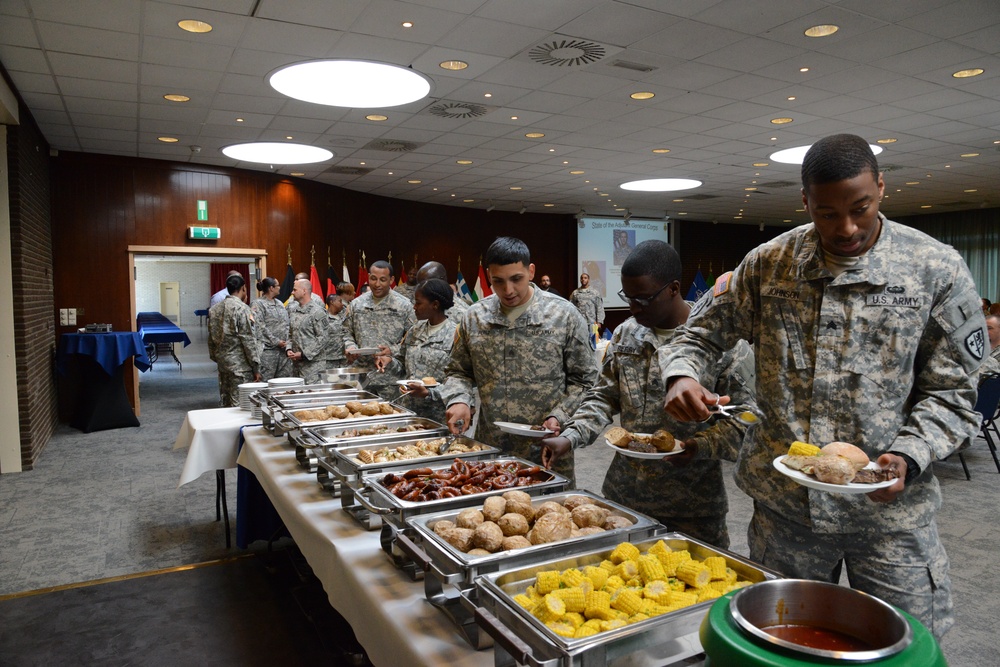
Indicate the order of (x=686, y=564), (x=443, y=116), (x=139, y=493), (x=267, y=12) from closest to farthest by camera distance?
1. (x=686, y=564)
2. (x=267, y=12)
3. (x=139, y=493)
4. (x=443, y=116)

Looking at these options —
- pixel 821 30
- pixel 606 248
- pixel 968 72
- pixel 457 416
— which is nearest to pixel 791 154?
pixel 968 72

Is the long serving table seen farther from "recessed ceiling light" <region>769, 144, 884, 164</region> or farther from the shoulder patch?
the shoulder patch

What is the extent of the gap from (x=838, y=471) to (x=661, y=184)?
32.3ft

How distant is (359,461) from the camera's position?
5.95ft

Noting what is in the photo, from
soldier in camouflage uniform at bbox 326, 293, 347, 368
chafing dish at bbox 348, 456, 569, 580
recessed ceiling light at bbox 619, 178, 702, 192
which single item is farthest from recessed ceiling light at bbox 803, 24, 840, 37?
recessed ceiling light at bbox 619, 178, 702, 192

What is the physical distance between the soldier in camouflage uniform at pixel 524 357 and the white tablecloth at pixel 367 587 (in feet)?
1.86

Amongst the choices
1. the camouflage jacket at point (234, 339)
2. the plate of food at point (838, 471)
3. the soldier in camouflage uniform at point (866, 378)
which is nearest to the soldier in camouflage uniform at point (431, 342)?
the soldier in camouflage uniform at point (866, 378)

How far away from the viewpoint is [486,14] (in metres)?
3.88

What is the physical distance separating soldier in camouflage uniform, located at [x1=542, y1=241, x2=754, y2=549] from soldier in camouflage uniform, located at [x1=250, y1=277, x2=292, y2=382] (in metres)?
5.71

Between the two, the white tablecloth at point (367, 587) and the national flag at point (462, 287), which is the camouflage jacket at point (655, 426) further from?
the national flag at point (462, 287)

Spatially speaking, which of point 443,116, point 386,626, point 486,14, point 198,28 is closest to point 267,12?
point 198,28

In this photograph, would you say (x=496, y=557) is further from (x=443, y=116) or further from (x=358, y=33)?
(x=443, y=116)

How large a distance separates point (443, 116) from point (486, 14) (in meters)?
2.27

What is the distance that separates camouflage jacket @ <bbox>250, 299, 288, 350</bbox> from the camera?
7.09 meters
